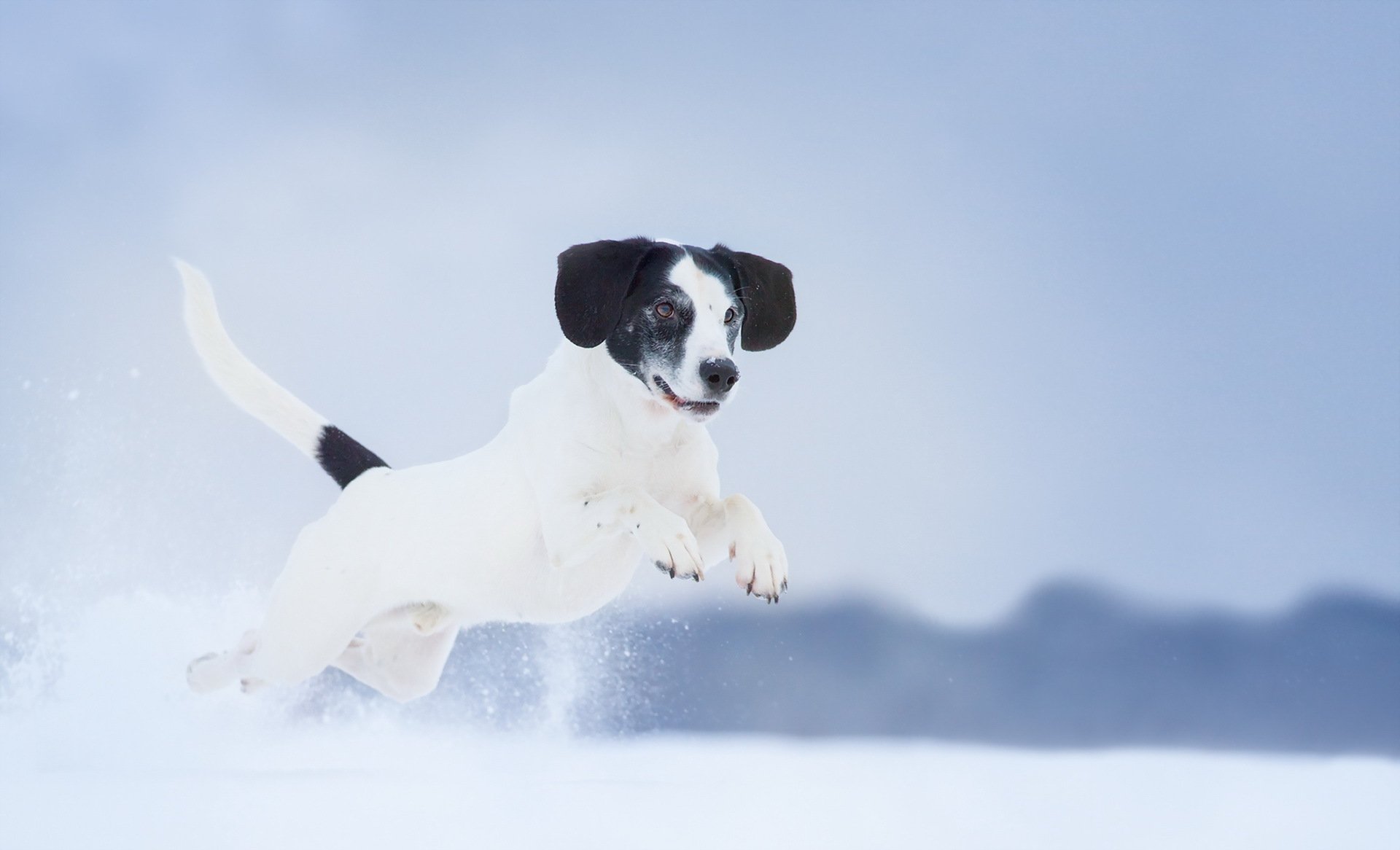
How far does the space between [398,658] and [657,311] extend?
177cm

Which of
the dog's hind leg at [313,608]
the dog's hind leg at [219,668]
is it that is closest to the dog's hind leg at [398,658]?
the dog's hind leg at [313,608]

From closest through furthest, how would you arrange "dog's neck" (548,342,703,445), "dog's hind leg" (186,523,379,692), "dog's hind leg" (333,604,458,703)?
"dog's neck" (548,342,703,445)
"dog's hind leg" (186,523,379,692)
"dog's hind leg" (333,604,458,703)

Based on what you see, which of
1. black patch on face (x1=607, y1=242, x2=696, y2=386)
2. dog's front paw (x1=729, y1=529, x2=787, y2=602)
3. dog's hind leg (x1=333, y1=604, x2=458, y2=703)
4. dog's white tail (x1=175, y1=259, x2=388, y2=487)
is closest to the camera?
dog's front paw (x1=729, y1=529, x2=787, y2=602)

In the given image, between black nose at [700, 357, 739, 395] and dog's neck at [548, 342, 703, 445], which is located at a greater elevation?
black nose at [700, 357, 739, 395]

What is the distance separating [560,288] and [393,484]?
110 cm

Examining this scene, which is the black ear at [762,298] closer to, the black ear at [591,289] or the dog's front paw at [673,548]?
the black ear at [591,289]

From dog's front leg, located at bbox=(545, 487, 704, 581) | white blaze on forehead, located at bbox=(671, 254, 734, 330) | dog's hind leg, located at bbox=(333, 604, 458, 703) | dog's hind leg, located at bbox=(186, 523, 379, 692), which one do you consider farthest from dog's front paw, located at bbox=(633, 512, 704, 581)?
dog's hind leg, located at bbox=(333, 604, 458, 703)

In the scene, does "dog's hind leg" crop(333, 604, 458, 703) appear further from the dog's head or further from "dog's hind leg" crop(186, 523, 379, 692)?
the dog's head

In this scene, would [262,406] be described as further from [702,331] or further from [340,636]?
[702,331]

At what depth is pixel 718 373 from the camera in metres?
2.53

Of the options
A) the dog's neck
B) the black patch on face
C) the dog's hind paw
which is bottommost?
the dog's hind paw

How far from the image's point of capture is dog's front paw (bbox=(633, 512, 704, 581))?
7.98 ft

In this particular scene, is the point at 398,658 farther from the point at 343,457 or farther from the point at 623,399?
the point at 623,399

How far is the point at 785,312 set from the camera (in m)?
2.96
